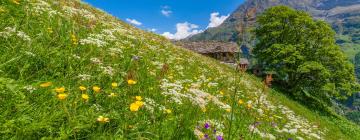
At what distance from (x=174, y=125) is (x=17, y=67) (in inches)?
93.4

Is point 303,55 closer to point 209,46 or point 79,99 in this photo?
point 209,46

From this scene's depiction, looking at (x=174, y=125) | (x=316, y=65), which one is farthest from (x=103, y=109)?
(x=316, y=65)

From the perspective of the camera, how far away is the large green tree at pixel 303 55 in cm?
4044

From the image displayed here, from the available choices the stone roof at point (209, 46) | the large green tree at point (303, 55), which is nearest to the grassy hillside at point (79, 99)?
the large green tree at point (303, 55)

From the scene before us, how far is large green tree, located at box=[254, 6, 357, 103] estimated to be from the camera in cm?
4044

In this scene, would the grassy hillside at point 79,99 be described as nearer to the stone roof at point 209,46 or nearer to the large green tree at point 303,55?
the large green tree at point 303,55

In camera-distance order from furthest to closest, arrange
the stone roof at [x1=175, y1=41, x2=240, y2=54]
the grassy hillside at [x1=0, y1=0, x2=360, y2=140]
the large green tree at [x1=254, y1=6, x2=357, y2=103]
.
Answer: the stone roof at [x1=175, y1=41, x2=240, y2=54] → the large green tree at [x1=254, y1=6, x2=357, y2=103] → the grassy hillside at [x1=0, y1=0, x2=360, y2=140]

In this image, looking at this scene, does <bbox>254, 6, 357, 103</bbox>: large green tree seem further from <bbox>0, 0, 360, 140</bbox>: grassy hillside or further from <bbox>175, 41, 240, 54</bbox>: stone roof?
<bbox>0, 0, 360, 140</bbox>: grassy hillside

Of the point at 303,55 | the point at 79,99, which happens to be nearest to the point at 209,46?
the point at 303,55

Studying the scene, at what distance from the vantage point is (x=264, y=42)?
48.4 m

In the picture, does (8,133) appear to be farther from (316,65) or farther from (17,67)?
(316,65)

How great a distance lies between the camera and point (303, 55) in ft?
143

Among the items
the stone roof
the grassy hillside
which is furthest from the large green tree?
the grassy hillside

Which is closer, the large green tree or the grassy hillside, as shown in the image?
the grassy hillside
